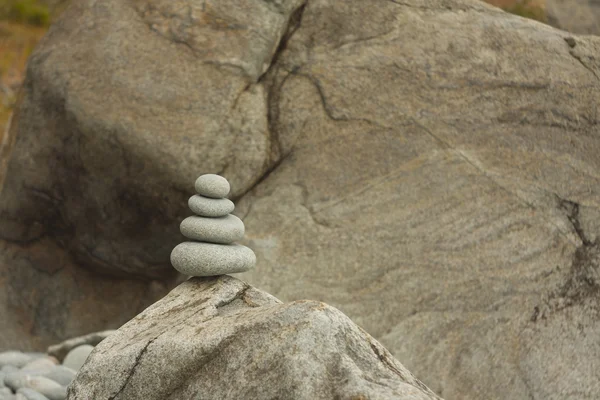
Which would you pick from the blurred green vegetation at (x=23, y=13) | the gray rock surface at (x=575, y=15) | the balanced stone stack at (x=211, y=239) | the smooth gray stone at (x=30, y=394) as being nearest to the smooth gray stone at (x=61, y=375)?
the smooth gray stone at (x=30, y=394)

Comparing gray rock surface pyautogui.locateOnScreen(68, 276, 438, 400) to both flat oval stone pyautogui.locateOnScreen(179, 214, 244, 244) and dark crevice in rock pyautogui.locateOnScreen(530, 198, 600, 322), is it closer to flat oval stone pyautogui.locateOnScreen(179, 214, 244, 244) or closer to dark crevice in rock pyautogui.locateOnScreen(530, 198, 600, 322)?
flat oval stone pyautogui.locateOnScreen(179, 214, 244, 244)

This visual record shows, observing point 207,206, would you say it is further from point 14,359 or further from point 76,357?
point 14,359

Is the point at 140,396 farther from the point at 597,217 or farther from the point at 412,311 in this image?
the point at 597,217

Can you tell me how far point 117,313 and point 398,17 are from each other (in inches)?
114

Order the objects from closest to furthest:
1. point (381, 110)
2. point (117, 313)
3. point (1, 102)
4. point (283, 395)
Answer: point (283, 395), point (381, 110), point (117, 313), point (1, 102)

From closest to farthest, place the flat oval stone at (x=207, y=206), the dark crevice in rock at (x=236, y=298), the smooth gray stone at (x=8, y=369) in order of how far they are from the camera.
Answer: the dark crevice in rock at (x=236, y=298) < the flat oval stone at (x=207, y=206) < the smooth gray stone at (x=8, y=369)

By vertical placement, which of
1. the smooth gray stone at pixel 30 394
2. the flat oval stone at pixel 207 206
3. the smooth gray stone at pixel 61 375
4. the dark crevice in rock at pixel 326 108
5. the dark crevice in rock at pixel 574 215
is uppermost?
the flat oval stone at pixel 207 206

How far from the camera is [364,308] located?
14.7 ft

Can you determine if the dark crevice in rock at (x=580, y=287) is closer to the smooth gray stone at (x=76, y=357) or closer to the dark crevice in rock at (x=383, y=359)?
the dark crevice in rock at (x=383, y=359)

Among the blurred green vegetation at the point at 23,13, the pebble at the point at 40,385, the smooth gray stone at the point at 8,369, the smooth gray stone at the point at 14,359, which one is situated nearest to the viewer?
the pebble at the point at 40,385

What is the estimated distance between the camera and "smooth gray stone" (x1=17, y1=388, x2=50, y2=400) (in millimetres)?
3735

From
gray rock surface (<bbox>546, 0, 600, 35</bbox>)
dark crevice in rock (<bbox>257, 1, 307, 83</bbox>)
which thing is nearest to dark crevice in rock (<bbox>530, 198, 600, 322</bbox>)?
dark crevice in rock (<bbox>257, 1, 307, 83</bbox>)

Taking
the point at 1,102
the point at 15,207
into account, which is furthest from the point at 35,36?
the point at 15,207

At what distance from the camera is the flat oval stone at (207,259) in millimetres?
3342
